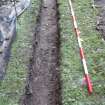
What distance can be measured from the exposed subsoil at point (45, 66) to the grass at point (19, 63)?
9.5 inches

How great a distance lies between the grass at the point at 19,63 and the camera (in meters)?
9.84

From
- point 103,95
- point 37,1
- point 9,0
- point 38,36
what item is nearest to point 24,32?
point 38,36

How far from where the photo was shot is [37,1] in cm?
1830

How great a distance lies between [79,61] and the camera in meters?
11.6

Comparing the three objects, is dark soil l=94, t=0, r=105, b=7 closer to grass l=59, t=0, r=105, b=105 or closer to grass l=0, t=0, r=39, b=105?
grass l=59, t=0, r=105, b=105

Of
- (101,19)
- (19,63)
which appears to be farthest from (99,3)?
(19,63)

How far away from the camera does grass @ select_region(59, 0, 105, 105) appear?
9609 mm

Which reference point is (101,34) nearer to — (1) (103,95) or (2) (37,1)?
(1) (103,95)

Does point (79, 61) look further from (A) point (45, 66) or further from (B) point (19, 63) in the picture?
(B) point (19, 63)

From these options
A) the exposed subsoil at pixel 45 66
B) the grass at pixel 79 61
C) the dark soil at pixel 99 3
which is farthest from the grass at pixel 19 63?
the dark soil at pixel 99 3

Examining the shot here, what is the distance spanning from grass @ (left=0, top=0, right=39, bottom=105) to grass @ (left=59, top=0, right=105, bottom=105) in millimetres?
1335

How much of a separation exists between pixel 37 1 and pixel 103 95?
9873 millimetres

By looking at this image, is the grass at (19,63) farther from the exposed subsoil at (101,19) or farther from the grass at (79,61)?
the exposed subsoil at (101,19)

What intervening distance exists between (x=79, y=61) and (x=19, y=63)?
2135mm
